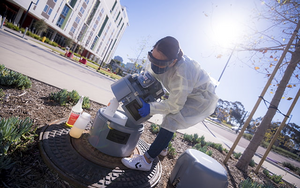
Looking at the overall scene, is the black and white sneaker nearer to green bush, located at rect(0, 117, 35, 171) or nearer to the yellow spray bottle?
the yellow spray bottle

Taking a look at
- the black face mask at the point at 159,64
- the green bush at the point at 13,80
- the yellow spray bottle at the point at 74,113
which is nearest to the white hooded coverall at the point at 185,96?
the black face mask at the point at 159,64

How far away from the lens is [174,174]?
5.75 feet

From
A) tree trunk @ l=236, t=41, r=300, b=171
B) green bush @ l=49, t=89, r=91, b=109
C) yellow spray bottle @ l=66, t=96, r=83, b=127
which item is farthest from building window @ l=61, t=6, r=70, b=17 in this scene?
tree trunk @ l=236, t=41, r=300, b=171

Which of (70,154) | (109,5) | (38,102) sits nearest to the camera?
(70,154)

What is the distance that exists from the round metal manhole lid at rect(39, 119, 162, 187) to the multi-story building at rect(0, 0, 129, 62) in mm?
14279

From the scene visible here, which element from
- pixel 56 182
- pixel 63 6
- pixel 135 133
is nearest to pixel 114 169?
pixel 135 133

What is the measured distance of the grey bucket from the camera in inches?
66.8

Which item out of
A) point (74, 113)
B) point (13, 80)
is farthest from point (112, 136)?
point (13, 80)

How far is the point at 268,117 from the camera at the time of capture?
142 inches

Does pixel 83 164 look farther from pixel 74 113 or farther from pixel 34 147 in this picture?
pixel 74 113

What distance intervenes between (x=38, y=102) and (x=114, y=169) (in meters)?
1.80

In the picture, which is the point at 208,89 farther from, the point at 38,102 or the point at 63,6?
the point at 63,6

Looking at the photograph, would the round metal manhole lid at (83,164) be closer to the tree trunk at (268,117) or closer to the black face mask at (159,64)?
the black face mask at (159,64)

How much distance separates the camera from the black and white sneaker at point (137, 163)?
175cm
